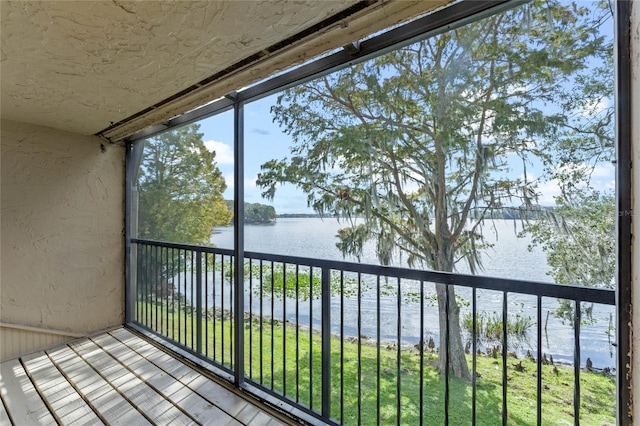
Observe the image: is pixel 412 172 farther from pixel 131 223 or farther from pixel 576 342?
pixel 131 223

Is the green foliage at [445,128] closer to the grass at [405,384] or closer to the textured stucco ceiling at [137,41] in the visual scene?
the grass at [405,384]

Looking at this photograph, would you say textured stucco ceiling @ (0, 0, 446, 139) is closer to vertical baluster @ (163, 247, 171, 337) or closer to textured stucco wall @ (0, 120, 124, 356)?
textured stucco wall @ (0, 120, 124, 356)

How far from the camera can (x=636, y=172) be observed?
0.80 m

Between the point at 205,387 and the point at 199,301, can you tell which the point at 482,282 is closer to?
the point at 205,387

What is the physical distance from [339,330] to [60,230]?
2.88m

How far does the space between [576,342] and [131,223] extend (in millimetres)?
3828

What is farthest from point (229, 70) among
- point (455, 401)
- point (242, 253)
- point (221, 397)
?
point (455, 401)

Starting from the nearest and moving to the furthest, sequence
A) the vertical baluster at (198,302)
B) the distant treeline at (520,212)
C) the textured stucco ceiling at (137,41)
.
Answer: the textured stucco ceiling at (137,41)
the distant treeline at (520,212)
the vertical baluster at (198,302)

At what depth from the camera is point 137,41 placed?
4.28 ft

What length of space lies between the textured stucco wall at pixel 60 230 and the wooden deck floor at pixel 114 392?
45 centimetres

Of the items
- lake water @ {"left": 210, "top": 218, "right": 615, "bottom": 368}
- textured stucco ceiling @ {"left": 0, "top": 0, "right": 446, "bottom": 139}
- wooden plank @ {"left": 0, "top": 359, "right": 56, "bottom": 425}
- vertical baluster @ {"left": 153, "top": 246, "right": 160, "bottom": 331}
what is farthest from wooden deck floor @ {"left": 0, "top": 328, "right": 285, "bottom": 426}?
textured stucco ceiling @ {"left": 0, "top": 0, "right": 446, "bottom": 139}

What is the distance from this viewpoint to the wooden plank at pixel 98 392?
5.62ft

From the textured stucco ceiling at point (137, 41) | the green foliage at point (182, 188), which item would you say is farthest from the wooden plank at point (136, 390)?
the textured stucco ceiling at point (137, 41)

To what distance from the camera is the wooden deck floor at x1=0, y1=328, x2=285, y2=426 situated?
1711mm
